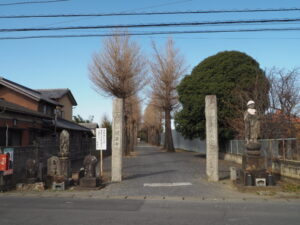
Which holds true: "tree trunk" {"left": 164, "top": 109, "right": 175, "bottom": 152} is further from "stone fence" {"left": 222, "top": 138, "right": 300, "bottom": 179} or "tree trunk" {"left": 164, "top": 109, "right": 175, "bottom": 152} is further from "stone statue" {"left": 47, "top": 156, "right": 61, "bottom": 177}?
"stone statue" {"left": 47, "top": 156, "right": 61, "bottom": 177}

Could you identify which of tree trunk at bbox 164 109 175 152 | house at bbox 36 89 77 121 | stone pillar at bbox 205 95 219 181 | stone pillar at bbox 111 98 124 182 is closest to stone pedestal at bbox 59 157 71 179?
stone pillar at bbox 111 98 124 182

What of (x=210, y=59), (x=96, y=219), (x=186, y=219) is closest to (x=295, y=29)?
(x=186, y=219)

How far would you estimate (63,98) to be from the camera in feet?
121

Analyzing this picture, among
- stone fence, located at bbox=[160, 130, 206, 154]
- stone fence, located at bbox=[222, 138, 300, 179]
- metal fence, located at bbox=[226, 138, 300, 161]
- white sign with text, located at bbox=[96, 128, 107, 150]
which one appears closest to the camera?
stone fence, located at bbox=[222, 138, 300, 179]

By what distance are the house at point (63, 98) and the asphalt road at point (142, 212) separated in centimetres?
2597

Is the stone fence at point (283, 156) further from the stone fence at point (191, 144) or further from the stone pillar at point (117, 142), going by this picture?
the stone fence at point (191, 144)

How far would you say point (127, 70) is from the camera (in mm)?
28672

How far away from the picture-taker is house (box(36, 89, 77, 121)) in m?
34.5

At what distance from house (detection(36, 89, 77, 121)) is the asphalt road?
85.2ft

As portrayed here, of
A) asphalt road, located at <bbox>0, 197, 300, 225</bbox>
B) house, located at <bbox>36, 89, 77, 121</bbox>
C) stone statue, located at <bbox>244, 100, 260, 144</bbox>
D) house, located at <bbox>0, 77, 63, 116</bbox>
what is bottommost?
asphalt road, located at <bbox>0, 197, 300, 225</bbox>

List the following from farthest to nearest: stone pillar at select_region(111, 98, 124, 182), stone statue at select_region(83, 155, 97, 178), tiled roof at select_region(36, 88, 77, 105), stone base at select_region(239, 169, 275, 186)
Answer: tiled roof at select_region(36, 88, 77, 105), stone pillar at select_region(111, 98, 124, 182), stone statue at select_region(83, 155, 97, 178), stone base at select_region(239, 169, 275, 186)

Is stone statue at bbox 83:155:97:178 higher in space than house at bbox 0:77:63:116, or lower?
lower

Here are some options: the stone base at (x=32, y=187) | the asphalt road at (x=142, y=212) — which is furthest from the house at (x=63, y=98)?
the asphalt road at (x=142, y=212)

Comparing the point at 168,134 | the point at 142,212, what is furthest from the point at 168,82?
the point at 142,212
